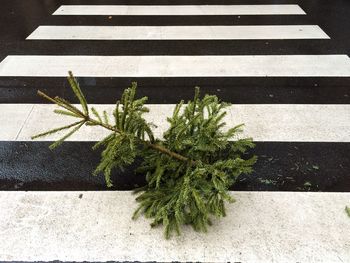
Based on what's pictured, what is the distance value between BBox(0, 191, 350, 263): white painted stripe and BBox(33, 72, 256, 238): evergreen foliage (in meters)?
0.13

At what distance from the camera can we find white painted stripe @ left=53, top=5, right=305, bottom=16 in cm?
694

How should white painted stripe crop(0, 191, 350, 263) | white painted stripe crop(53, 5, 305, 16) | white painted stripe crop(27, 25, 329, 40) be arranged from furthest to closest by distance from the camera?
white painted stripe crop(53, 5, 305, 16) < white painted stripe crop(27, 25, 329, 40) < white painted stripe crop(0, 191, 350, 263)

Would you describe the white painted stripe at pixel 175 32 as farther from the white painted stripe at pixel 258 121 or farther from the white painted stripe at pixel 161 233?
the white painted stripe at pixel 161 233

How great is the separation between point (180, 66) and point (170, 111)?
3.65 ft

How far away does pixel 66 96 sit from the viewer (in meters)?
4.61

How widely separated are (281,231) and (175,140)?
40.1 inches

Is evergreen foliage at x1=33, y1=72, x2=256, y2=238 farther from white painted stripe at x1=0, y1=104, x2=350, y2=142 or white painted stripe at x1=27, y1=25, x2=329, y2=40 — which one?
white painted stripe at x1=27, y1=25, x2=329, y2=40

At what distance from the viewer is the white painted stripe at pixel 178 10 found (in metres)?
6.94

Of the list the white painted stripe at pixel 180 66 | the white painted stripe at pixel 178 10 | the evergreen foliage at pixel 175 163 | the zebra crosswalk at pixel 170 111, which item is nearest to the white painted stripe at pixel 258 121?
the zebra crosswalk at pixel 170 111

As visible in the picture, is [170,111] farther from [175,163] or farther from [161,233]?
[161,233]

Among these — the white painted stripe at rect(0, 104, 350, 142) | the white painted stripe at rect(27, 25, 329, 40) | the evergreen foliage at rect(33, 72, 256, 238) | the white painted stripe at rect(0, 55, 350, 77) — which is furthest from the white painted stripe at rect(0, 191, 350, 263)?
the white painted stripe at rect(27, 25, 329, 40)

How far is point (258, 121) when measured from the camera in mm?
4176

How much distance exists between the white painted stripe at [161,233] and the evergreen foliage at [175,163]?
0.13 metres

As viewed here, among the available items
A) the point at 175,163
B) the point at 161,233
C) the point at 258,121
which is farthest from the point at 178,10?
the point at 161,233
